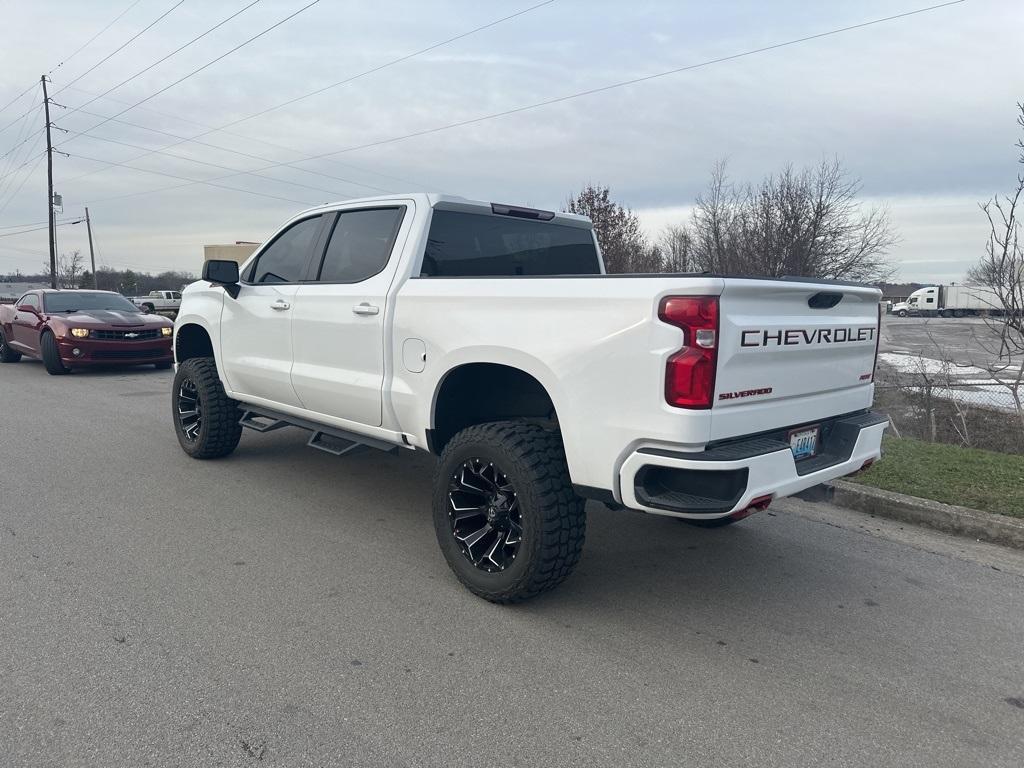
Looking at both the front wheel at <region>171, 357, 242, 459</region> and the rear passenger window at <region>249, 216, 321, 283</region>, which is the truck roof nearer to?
the rear passenger window at <region>249, 216, 321, 283</region>

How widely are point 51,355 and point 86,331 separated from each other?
0.87 m

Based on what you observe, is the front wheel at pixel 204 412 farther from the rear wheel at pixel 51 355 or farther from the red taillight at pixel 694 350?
the rear wheel at pixel 51 355

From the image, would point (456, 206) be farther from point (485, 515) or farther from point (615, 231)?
point (615, 231)

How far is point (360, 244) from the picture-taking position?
4801mm

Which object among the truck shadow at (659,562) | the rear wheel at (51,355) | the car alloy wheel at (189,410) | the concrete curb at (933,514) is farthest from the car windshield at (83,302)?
the concrete curb at (933,514)

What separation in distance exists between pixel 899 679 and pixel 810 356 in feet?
4.74

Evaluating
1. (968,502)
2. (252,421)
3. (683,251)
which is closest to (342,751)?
(252,421)

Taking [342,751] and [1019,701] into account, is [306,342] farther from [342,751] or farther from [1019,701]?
[1019,701]

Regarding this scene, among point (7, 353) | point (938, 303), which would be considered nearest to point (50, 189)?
point (7, 353)

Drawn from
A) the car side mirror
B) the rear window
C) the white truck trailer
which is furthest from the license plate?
the white truck trailer

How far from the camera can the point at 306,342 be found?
4.96 metres

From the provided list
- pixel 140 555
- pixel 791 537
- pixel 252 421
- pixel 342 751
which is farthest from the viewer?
pixel 252 421

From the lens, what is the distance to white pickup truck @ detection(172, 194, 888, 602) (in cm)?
303

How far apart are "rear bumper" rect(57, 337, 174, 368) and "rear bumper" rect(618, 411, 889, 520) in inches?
421
